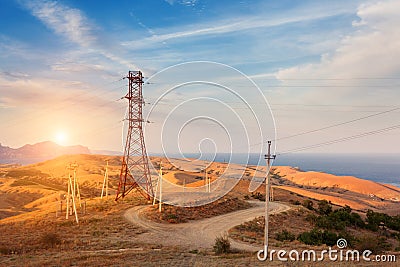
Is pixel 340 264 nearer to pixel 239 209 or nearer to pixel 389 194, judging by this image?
pixel 239 209

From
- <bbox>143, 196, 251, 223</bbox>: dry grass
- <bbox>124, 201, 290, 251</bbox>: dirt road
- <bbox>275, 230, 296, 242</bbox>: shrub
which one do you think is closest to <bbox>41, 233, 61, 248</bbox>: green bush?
<bbox>124, 201, 290, 251</bbox>: dirt road

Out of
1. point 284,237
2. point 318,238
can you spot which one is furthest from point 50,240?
point 318,238

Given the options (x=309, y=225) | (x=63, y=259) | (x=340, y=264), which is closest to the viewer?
(x=340, y=264)

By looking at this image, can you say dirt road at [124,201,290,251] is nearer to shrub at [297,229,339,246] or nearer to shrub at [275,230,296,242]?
shrub at [275,230,296,242]

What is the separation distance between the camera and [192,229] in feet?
93.8

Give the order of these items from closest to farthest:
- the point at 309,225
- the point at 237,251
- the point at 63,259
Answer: the point at 63,259 < the point at 237,251 < the point at 309,225

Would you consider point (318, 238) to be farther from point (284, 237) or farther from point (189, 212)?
point (189, 212)

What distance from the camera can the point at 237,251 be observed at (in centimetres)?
1986

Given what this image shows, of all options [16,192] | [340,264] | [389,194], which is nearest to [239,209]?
[340,264]

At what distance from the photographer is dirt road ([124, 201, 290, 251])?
22953 millimetres

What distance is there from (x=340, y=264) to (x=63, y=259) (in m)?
14.6

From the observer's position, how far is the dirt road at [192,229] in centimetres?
2295

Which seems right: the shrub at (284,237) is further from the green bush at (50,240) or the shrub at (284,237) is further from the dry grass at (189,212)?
the green bush at (50,240)

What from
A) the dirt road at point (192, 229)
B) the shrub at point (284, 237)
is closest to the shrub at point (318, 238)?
the shrub at point (284, 237)
